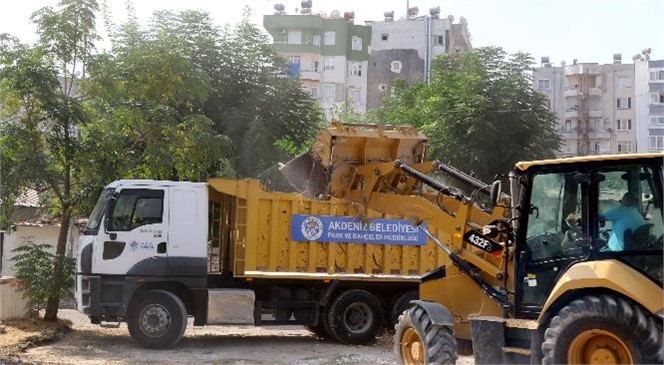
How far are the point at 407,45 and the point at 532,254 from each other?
47148 millimetres

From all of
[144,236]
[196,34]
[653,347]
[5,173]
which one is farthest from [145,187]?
[196,34]

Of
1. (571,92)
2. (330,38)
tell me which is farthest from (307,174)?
(571,92)

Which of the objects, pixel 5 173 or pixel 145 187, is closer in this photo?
pixel 145 187

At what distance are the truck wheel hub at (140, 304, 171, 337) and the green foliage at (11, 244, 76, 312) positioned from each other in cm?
232

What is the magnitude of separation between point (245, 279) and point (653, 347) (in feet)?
28.2

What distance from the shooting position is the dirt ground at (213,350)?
487 inches

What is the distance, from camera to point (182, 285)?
45.1 feet

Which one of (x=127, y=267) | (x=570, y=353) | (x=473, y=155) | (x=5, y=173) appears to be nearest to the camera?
(x=570, y=353)

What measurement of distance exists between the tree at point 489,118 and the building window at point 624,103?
120 ft

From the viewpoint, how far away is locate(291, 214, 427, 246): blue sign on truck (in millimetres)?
14398

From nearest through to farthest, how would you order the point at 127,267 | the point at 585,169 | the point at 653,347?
the point at 653,347 → the point at 585,169 → the point at 127,267

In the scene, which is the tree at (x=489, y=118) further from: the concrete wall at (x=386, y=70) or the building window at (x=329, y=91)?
the building window at (x=329, y=91)

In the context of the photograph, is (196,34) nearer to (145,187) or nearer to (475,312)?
(145,187)

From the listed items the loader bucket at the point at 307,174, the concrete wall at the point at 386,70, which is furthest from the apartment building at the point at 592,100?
the loader bucket at the point at 307,174
